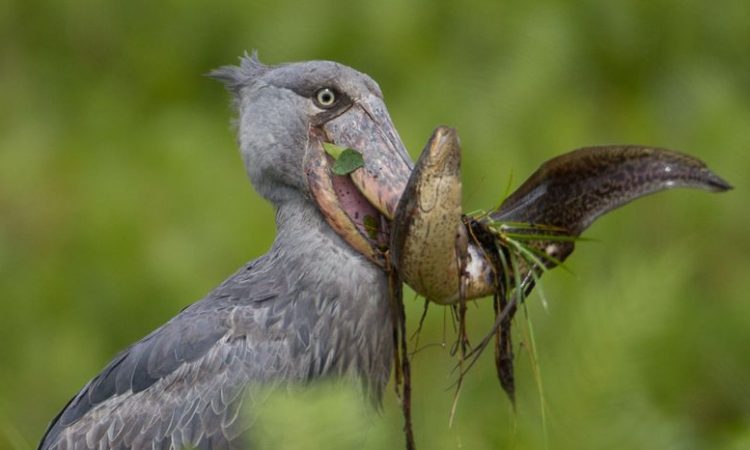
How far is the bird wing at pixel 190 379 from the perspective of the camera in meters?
2.08

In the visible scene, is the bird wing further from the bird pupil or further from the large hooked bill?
the large hooked bill

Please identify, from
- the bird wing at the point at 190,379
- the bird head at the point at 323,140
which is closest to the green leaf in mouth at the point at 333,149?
the bird head at the point at 323,140

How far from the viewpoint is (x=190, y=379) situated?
213 cm

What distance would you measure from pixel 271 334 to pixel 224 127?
297 centimetres

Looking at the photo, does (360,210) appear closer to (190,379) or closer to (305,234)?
(305,234)

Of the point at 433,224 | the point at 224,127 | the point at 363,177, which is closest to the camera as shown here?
the point at 433,224

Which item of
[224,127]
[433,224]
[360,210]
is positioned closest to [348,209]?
[360,210]

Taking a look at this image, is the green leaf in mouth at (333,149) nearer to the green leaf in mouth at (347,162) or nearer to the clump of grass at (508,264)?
the green leaf in mouth at (347,162)

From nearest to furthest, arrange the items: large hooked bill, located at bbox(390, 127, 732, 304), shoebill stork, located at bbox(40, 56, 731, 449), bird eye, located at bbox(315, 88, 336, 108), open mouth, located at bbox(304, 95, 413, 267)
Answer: large hooked bill, located at bbox(390, 127, 732, 304), open mouth, located at bbox(304, 95, 413, 267), shoebill stork, located at bbox(40, 56, 731, 449), bird eye, located at bbox(315, 88, 336, 108)

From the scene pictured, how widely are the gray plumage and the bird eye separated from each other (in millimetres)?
12

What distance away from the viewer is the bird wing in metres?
2.08

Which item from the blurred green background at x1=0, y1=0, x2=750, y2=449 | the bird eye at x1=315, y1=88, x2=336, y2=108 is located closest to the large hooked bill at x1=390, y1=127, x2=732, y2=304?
the bird eye at x1=315, y1=88, x2=336, y2=108

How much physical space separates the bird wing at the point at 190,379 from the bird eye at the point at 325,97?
27cm

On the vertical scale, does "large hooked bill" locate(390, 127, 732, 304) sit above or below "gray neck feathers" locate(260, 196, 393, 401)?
above
